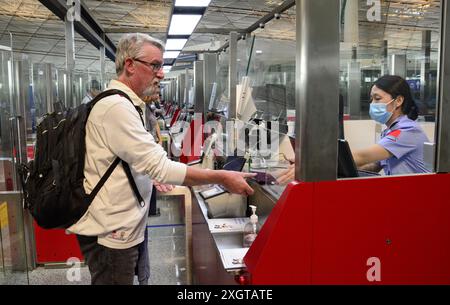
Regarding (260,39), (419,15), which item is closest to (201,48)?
(260,39)

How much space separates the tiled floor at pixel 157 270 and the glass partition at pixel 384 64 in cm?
201

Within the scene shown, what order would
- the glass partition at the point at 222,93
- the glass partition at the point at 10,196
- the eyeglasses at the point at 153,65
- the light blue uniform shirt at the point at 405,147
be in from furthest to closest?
1. the glass partition at the point at 222,93
2. the glass partition at the point at 10,196
3. the light blue uniform shirt at the point at 405,147
4. the eyeglasses at the point at 153,65

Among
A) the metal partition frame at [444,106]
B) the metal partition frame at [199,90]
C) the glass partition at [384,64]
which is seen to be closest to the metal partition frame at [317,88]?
the glass partition at [384,64]

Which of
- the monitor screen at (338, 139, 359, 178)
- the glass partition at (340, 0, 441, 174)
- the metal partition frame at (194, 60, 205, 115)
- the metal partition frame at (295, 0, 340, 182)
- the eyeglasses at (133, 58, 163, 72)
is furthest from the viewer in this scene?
the metal partition frame at (194, 60, 205, 115)

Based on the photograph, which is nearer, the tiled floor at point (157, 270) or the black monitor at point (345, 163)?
the black monitor at point (345, 163)

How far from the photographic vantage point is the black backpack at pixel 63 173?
1.66 meters

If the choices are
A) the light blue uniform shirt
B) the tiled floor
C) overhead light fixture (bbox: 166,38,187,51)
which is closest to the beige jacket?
Answer: the light blue uniform shirt

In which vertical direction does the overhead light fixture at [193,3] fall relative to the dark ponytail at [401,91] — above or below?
above

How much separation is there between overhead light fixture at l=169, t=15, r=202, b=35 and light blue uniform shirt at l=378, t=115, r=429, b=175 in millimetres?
2653

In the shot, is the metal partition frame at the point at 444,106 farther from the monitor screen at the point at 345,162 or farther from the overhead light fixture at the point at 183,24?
the overhead light fixture at the point at 183,24

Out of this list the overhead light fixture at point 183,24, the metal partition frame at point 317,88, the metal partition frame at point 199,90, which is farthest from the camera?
the metal partition frame at point 199,90

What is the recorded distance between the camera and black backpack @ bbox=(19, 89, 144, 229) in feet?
5.44

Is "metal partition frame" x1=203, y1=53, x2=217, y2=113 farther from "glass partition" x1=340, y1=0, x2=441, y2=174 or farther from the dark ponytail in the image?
the dark ponytail

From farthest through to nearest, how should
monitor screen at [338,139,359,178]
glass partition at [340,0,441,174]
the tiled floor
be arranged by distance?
the tiled floor
glass partition at [340,0,441,174]
monitor screen at [338,139,359,178]
